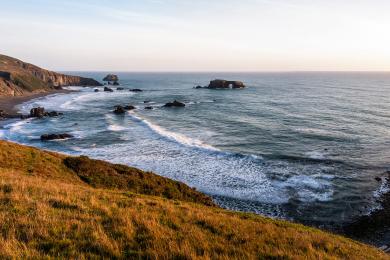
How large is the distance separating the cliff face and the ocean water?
44.4 meters

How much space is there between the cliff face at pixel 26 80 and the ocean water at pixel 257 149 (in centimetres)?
→ 4441

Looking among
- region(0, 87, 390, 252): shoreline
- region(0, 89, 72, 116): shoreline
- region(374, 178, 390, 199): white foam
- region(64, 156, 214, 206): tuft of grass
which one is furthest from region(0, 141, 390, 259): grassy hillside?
region(0, 89, 72, 116): shoreline

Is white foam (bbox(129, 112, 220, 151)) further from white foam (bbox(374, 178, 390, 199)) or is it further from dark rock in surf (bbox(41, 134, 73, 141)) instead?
white foam (bbox(374, 178, 390, 199))

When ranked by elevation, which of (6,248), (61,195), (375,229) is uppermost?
(6,248)

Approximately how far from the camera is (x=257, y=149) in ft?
162

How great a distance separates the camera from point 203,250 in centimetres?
945

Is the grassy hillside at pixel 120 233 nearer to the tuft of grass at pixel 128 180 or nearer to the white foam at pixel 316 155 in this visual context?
the tuft of grass at pixel 128 180

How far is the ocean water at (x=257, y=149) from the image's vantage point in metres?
32.4

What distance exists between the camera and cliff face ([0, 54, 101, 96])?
12016 cm

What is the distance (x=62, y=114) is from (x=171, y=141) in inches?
1671

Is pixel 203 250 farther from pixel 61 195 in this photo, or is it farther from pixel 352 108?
pixel 352 108

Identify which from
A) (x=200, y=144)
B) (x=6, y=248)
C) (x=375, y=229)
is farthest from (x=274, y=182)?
(x=6, y=248)

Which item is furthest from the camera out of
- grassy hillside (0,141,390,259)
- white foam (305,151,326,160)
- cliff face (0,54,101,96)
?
cliff face (0,54,101,96)

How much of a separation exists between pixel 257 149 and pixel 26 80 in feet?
385
